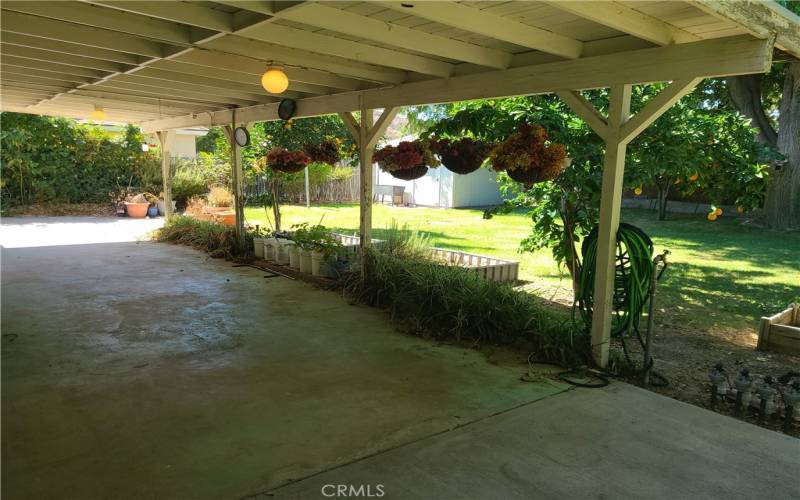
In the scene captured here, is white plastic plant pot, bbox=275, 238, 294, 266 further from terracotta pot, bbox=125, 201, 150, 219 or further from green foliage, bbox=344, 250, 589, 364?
terracotta pot, bbox=125, 201, 150, 219

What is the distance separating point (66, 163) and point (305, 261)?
1030 centimetres

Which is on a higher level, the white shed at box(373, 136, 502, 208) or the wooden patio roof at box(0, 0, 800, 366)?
the wooden patio roof at box(0, 0, 800, 366)

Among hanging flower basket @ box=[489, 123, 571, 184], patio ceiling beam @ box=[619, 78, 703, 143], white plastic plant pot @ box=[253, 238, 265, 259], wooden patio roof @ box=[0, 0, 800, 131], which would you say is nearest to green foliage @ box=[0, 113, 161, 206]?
white plastic plant pot @ box=[253, 238, 265, 259]

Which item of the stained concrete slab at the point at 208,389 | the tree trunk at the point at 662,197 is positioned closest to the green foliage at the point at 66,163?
the stained concrete slab at the point at 208,389

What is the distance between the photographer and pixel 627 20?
2.75m

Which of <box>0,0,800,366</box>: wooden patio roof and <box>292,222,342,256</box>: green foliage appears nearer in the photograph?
<box>0,0,800,366</box>: wooden patio roof

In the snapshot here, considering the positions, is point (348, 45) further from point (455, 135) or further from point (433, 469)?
point (433, 469)

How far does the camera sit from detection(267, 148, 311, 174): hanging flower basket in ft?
21.4

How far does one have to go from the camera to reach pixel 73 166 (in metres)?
13.6

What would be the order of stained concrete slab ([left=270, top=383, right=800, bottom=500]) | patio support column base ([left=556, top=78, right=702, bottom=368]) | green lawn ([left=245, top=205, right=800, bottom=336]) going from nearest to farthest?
stained concrete slab ([left=270, top=383, right=800, bottom=500]) → patio support column base ([left=556, top=78, right=702, bottom=368]) → green lawn ([left=245, top=205, right=800, bottom=336])

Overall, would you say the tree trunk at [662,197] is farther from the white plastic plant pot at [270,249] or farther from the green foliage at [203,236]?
the green foliage at [203,236]

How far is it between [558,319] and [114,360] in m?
3.45

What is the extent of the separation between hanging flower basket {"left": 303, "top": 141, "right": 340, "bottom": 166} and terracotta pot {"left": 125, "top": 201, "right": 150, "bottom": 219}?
878 centimetres

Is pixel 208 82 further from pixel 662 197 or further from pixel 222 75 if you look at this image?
pixel 662 197
